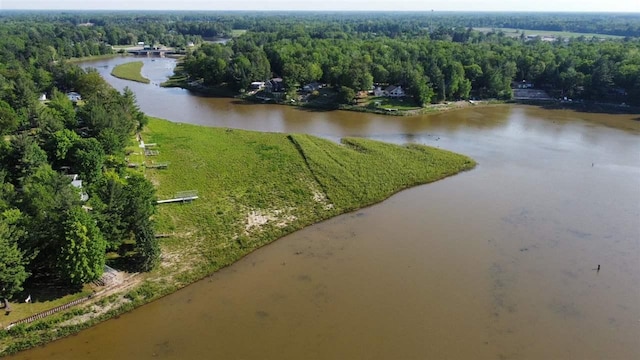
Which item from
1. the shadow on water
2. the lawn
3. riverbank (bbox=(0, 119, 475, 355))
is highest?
the lawn

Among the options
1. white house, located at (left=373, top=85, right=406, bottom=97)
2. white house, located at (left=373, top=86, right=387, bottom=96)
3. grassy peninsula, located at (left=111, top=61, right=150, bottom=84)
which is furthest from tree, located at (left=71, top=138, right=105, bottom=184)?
grassy peninsula, located at (left=111, top=61, right=150, bottom=84)

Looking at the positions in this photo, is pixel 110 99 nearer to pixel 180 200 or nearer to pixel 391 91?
pixel 180 200

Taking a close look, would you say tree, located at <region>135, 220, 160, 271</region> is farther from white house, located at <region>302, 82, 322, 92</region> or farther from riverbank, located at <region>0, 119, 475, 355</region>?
white house, located at <region>302, 82, 322, 92</region>

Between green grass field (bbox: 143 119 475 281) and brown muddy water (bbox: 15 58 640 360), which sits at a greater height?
green grass field (bbox: 143 119 475 281)

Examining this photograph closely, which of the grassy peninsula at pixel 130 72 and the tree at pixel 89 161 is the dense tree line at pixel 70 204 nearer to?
the tree at pixel 89 161

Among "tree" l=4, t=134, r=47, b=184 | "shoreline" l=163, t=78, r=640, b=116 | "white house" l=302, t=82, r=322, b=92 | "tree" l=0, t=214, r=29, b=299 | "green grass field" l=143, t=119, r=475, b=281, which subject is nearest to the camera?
"tree" l=0, t=214, r=29, b=299

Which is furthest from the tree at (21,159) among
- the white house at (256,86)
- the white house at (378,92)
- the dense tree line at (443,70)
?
the white house at (378,92)

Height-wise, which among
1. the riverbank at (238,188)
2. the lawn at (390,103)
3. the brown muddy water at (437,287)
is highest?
the lawn at (390,103)
